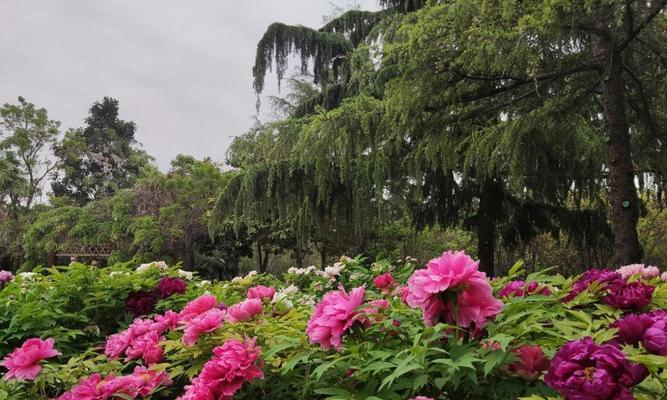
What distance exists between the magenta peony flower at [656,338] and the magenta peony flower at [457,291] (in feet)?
0.92

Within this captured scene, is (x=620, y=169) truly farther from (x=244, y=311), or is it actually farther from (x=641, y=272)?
(x=244, y=311)

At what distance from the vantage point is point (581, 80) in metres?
5.57

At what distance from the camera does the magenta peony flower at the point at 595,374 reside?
842mm

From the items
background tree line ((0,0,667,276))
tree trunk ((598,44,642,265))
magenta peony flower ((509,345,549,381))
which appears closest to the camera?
magenta peony flower ((509,345,549,381))

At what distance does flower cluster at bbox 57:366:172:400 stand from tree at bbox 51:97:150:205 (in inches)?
933

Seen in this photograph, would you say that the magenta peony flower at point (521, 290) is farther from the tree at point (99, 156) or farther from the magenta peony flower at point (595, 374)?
the tree at point (99, 156)

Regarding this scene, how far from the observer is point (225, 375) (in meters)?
1.30

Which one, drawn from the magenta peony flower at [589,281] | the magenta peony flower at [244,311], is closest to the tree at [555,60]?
the magenta peony flower at [589,281]

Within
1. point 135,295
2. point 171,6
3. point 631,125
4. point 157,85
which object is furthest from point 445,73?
point 157,85

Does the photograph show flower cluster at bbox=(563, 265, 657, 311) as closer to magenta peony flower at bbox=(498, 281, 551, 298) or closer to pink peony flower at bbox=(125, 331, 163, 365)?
magenta peony flower at bbox=(498, 281, 551, 298)

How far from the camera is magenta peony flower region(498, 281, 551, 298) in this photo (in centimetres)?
154

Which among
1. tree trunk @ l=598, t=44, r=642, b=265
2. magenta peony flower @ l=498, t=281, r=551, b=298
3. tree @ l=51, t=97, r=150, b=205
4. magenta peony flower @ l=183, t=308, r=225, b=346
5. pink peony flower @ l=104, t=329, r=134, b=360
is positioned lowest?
pink peony flower @ l=104, t=329, r=134, b=360

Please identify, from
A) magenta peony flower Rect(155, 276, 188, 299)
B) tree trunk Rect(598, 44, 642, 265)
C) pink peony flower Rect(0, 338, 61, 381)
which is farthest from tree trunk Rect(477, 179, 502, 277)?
pink peony flower Rect(0, 338, 61, 381)

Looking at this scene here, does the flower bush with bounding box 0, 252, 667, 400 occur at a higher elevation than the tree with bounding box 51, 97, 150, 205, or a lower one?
lower
